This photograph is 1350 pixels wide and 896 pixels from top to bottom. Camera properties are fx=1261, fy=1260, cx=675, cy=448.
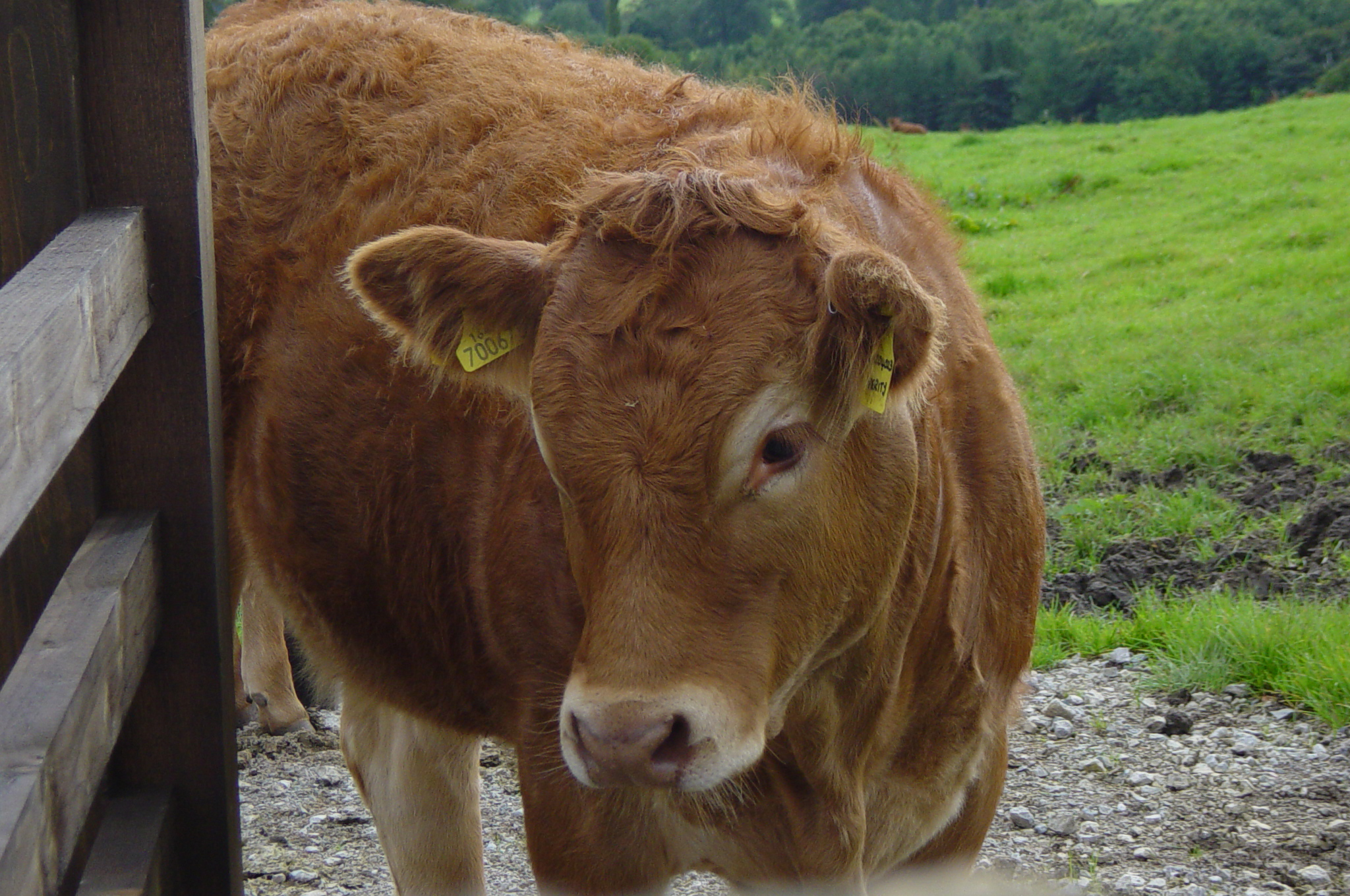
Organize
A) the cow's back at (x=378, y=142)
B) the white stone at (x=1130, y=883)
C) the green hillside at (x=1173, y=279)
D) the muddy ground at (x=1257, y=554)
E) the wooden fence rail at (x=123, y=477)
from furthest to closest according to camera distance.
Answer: the green hillside at (x=1173, y=279) → the muddy ground at (x=1257, y=554) → the white stone at (x=1130, y=883) → the cow's back at (x=378, y=142) → the wooden fence rail at (x=123, y=477)

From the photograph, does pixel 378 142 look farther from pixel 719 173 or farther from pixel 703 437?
pixel 703 437

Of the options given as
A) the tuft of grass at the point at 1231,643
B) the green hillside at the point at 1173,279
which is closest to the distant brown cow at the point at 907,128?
the green hillside at the point at 1173,279

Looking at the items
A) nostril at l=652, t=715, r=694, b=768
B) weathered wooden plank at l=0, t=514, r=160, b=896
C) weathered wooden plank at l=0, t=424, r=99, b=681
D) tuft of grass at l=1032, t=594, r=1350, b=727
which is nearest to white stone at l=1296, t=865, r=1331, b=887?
tuft of grass at l=1032, t=594, r=1350, b=727

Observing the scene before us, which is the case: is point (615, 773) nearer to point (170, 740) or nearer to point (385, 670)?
point (170, 740)

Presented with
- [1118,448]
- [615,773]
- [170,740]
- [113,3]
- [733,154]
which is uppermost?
[113,3]

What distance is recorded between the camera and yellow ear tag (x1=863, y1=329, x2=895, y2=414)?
228 cm

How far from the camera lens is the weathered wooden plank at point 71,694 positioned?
1.68 metres

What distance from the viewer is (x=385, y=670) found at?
141 inches

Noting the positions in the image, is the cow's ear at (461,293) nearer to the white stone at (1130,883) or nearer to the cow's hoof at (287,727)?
the white stone at (1130,883)

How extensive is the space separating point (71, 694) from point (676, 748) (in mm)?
948

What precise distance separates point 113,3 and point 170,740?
1.48 metres

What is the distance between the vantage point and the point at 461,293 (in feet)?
8.27

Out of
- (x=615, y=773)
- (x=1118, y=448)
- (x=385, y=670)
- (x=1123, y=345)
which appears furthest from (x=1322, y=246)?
(x=615, y=773)

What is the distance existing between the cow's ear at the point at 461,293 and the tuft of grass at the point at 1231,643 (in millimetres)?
3002
